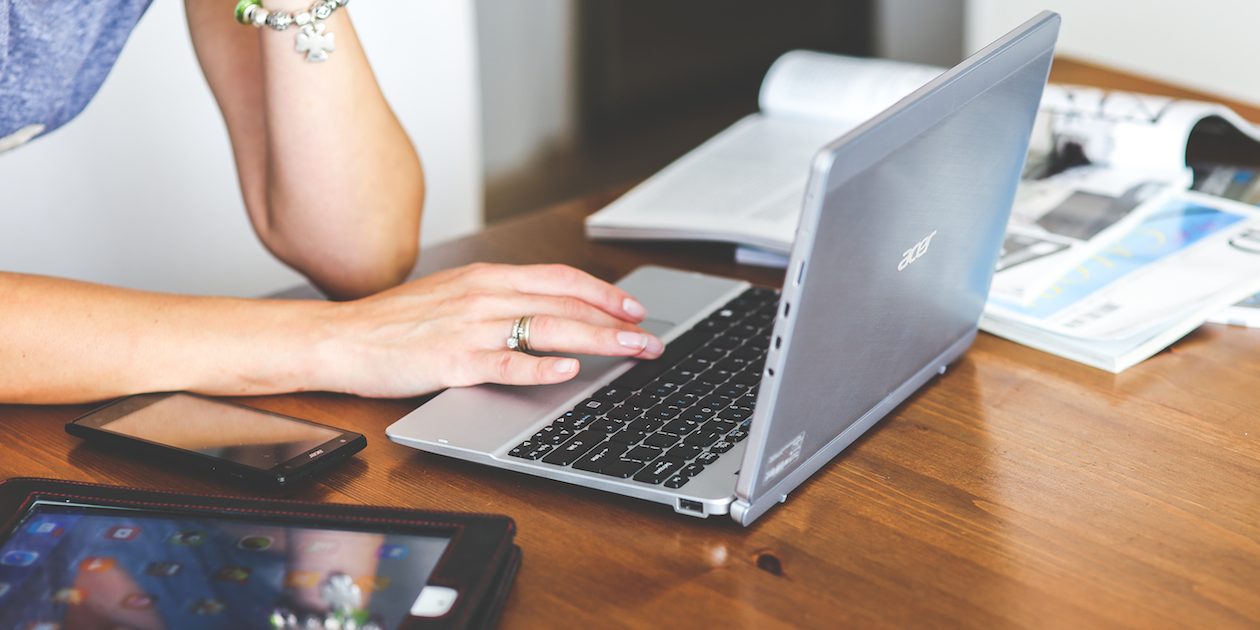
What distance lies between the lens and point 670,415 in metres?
0.76

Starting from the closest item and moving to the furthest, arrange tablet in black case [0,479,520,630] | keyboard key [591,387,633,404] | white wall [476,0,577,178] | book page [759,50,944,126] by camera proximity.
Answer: tablet in black case [0,479,520,630], keyboard key [591,387,633,404], book page [759,50,944,126], white wall [476,0,577,178]

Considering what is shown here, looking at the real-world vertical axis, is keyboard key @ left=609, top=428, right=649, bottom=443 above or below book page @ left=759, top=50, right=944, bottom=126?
below

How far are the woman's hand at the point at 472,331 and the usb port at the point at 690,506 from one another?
17cm

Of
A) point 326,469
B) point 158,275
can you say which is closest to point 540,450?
point 326,469

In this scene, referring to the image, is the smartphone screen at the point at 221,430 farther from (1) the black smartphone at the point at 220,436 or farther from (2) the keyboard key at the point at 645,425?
(2) the keyboard key at the point at 645,425

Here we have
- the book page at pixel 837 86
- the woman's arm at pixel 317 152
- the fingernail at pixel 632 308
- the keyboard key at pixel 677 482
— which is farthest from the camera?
the book page at pixel 837 86

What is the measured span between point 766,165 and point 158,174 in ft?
2.85

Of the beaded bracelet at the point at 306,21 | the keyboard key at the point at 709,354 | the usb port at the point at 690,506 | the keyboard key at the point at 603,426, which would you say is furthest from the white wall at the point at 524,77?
the usb port at the point at 690,506

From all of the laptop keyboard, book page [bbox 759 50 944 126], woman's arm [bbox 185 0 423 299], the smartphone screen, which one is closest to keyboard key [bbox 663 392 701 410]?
the laptop keyboard

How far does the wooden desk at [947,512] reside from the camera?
61 cm

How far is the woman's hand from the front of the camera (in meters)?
0.83

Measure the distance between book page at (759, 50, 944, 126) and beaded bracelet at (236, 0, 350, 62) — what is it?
1.71 ft

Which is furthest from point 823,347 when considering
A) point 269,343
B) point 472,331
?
point 269,343

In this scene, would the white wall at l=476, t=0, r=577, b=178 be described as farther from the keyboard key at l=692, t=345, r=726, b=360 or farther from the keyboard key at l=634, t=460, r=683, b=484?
the keyboard key at l=634, t=460, r=683, b=484
